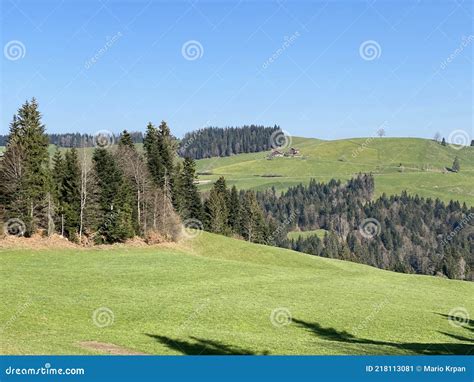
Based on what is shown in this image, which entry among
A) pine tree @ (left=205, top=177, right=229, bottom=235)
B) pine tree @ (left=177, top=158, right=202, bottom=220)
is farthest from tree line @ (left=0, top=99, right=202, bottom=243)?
pine tree @ (left=205, top=177, right=229, bottom=235)

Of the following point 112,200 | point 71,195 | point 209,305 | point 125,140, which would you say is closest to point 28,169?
point 71,195

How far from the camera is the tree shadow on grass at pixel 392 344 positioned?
30.0m

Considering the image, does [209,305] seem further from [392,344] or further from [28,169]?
[28,169]

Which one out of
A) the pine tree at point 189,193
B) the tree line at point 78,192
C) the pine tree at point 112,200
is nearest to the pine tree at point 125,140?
the tree line at point 78,192

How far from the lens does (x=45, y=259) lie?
55.8 m

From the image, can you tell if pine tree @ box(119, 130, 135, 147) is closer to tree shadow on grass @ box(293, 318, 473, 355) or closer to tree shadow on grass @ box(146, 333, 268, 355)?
tree shadow on grass @ box(293, 318, 473, 355)

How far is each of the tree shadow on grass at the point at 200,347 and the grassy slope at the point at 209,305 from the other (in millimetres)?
56

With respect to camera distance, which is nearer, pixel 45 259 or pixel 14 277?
pixel 14 277

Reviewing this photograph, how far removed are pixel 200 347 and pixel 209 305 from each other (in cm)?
1257

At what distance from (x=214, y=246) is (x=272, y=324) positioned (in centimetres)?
4274

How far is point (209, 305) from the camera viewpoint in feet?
136

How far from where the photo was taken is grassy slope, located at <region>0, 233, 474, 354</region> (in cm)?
2980
